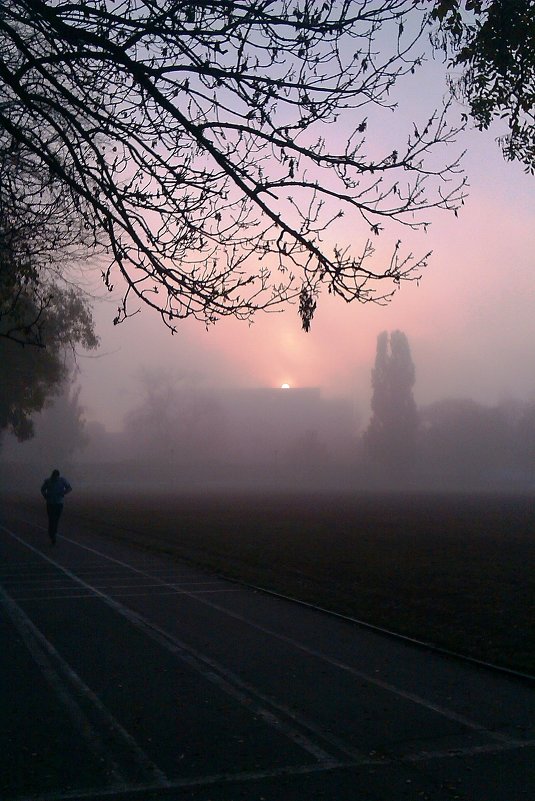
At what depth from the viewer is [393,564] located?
2064cm

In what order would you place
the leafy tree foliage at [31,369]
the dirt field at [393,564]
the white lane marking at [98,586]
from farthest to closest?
the leafy tree foliage at [31,369]
the white lane marking at [98,586]
the dirt field at [393,564]

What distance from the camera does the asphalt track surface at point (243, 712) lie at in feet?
18.7

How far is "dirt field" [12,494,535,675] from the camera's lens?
12.1 meters

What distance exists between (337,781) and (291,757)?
532mm

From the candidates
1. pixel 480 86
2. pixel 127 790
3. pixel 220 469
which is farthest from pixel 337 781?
pixel 220 469

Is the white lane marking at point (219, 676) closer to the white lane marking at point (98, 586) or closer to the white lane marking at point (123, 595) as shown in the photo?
the white lane marking at point (123, 595)

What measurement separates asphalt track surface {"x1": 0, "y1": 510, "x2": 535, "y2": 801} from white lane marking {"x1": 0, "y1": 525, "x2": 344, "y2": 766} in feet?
0.08

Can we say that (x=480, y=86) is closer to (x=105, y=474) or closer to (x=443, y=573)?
(x=443, y=573)

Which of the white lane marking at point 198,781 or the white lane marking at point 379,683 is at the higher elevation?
the white lane marking at point 379,683

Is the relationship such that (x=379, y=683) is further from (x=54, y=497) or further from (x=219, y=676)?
(x=54, y=497)

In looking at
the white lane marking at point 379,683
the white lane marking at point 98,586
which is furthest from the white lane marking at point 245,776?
the white lane marking at point 98,586

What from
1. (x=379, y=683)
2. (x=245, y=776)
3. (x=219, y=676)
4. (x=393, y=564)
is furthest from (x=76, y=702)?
(x=393, y=564)

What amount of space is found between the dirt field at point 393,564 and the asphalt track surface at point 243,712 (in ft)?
4.31

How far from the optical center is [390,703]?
7.64 m
